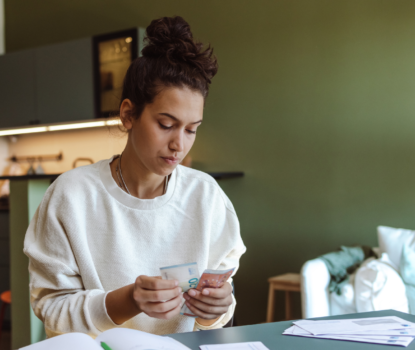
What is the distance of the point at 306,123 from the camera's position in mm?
3205

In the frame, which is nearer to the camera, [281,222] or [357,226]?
[357,226]

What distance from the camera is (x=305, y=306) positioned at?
2443 millimetres

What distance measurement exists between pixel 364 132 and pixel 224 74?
1203mm

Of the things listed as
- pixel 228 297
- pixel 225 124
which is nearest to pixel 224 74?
pixel 225 124

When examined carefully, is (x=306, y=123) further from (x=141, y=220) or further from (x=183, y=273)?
(x=183, y=273)

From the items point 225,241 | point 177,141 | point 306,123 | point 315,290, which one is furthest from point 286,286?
point 177,141

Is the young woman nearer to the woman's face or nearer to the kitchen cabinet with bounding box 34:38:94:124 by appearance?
the woman's face

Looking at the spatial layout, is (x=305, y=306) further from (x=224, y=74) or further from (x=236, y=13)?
(x=236, y=13)

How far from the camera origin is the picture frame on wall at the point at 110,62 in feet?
11.6

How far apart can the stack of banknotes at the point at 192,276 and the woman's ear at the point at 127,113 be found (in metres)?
0.45

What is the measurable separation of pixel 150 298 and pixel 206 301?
16 cm

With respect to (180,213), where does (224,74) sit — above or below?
above

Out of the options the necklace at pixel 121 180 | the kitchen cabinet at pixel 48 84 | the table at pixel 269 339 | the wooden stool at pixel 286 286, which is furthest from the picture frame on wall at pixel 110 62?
the table at pixel 269 339

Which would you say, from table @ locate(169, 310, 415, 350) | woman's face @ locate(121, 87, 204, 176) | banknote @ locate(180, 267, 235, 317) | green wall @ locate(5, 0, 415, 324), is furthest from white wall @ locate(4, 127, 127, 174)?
table @ locate(169, 310, 415, 350)
